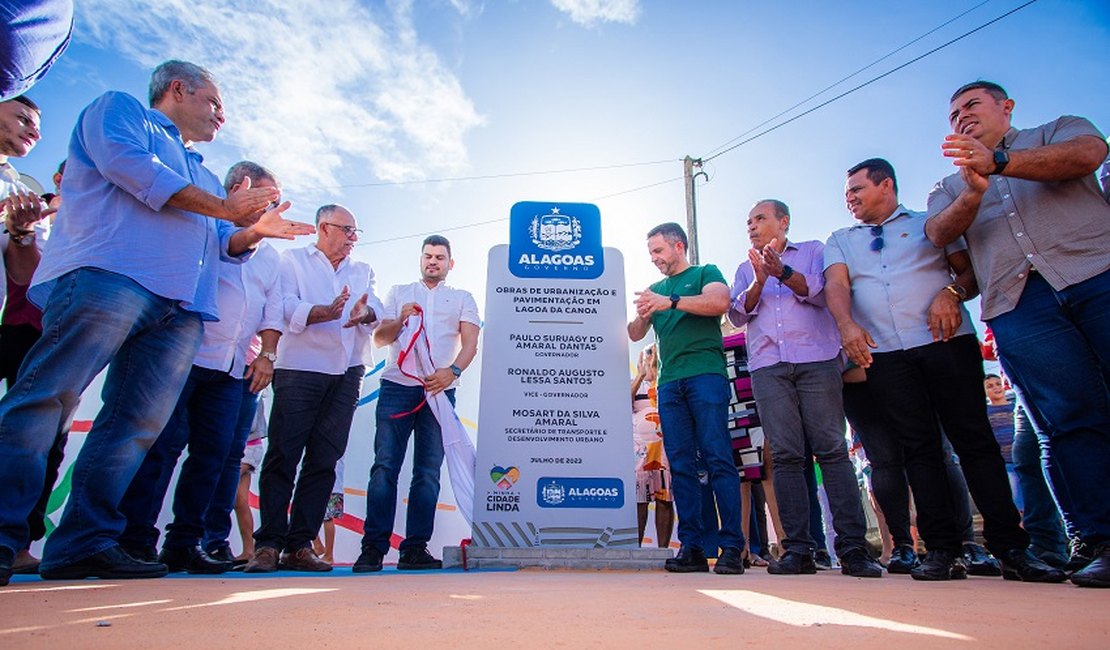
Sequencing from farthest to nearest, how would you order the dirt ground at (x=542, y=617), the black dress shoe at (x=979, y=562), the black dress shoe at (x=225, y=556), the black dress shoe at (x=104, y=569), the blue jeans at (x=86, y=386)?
the black dress shoe at (x=225, y=556) → the black dress shoe at (x=979, y=562) → the black dress shoe at (x=104, y=569) → the blue jeans at (x=86, y=386) → the dirt ground at (x=542, y=617)

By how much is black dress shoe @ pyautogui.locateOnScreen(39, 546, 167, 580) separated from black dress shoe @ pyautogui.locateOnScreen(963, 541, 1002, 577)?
3.12 metres

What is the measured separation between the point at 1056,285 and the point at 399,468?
312 centimetres

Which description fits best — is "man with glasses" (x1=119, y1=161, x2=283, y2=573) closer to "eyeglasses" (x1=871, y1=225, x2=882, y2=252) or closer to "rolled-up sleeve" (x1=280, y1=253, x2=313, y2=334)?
"rolled-up sleeve" (x1=280, y1=253, x2=313, y2=334)

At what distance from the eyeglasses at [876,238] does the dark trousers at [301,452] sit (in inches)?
112

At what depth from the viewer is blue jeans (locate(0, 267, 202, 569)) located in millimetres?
1860

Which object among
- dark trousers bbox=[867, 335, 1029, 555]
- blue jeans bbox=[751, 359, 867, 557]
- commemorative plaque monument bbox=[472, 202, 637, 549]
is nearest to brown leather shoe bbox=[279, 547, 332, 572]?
commemorative plaque monument bbox=[472, 202, 637, 549]

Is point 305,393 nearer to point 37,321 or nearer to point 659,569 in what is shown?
point 37,321

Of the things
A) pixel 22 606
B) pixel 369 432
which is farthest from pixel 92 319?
pixel 369 432

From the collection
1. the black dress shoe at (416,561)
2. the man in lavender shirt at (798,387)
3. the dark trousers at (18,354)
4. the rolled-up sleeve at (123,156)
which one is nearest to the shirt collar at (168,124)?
the rolled-up sleeve at (123,156)

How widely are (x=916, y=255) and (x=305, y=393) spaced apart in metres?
3.09

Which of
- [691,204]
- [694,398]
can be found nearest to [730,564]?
[694,398]

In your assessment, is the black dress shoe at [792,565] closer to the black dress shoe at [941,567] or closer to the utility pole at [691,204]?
the black dress shoe at [941,567]

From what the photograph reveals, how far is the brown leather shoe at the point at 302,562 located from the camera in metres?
3.08

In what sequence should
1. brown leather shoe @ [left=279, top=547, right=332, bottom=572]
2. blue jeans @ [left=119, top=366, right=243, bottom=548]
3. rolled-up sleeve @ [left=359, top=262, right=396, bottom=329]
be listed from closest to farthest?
blue jeans @ [left=119, top=366, right=243, bottom=548] < brown leather shoe @ [left=279, top=547, right=332, bottom=572] < rolled-up sleeve @ [left=359, top=262, right=396, bottom=329]
